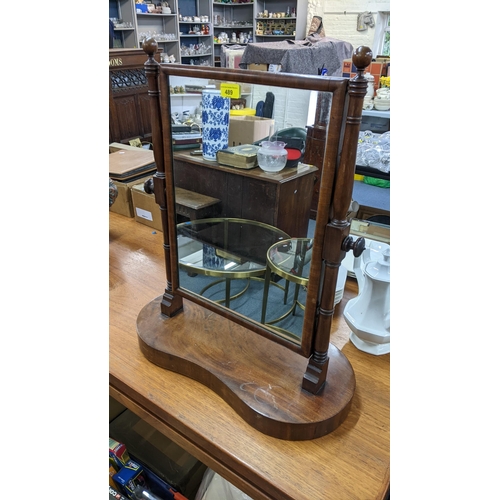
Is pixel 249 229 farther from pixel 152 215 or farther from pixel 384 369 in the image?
pixel 152 215

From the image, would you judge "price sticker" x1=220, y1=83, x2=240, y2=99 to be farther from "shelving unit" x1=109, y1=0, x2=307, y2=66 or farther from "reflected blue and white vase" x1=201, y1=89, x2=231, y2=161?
"shelving unit" x1=109, y1=0, x2=307, y2=66

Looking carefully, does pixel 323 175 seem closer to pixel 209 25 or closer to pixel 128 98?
pixel 128 98

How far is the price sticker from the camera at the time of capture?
2.12 ft

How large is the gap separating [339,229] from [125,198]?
1.00 m

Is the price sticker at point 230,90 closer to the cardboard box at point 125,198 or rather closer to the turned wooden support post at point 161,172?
Result: the turned wooden support post at point 161,172

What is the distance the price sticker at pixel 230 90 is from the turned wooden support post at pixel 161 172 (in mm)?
100

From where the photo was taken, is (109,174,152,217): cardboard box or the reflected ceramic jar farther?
(109,174,152,217): cardboard box

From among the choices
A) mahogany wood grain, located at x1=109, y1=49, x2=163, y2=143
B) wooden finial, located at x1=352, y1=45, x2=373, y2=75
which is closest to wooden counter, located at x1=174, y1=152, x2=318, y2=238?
wooden finial, located at x1=352, y1=45, x2=373, y2=75

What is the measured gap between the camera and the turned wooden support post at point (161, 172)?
67 cm

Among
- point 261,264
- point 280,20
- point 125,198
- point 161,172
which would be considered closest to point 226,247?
point 261,264

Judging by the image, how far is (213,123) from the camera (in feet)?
2.43

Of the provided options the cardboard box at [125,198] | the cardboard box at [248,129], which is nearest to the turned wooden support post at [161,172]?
the cardboard box at [248,129]

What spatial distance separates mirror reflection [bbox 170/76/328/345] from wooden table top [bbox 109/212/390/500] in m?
0.16

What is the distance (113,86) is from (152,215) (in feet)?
6.08
